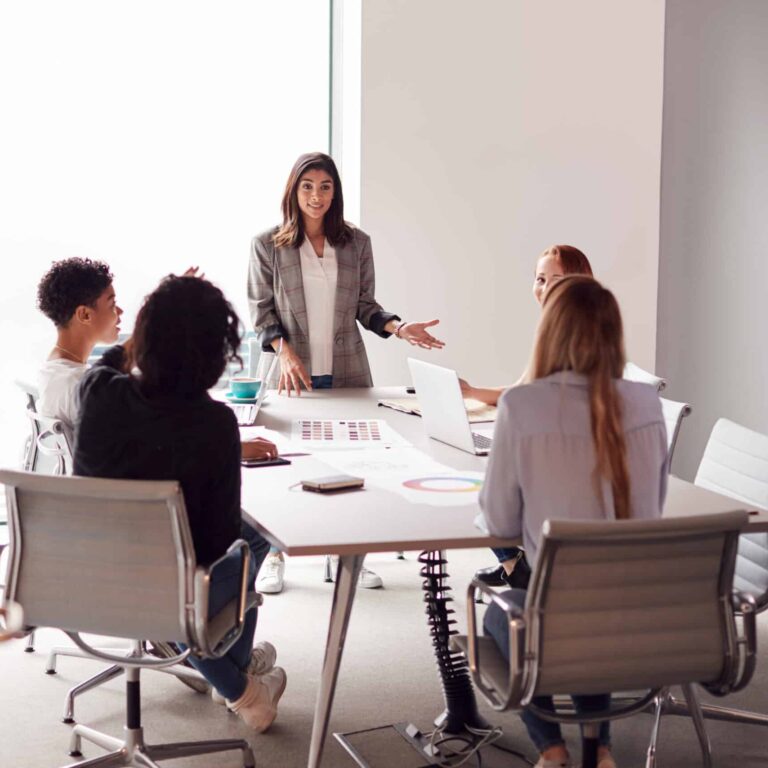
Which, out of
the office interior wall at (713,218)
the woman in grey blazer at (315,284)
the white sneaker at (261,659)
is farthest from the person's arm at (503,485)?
the office interior wall at (713,218)

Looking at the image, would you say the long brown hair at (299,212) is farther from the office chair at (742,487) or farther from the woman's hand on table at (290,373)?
the office chair at (742,487)

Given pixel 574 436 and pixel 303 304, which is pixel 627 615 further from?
pixel 303 304

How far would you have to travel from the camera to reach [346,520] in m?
2.38

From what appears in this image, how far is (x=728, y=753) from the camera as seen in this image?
9.74ft

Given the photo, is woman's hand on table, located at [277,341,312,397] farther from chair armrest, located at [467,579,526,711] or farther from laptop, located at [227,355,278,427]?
chair armrest, located at [467,579,526,711]

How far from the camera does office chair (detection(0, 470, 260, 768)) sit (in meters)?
2.24

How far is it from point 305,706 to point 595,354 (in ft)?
5.05

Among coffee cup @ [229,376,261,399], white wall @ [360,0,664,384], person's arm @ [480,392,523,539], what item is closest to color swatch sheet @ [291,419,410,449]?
coffee cup @ [229,376,261,399]

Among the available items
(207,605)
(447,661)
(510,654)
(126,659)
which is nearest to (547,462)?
(510,654)

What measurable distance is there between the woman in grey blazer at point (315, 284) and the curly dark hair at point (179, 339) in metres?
1.74

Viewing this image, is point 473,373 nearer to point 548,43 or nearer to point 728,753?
point 548,43

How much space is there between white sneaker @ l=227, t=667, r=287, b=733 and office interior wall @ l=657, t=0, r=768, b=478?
10.9 feet

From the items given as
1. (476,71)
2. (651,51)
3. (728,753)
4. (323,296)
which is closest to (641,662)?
(728,753)

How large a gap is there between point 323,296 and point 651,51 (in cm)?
224
